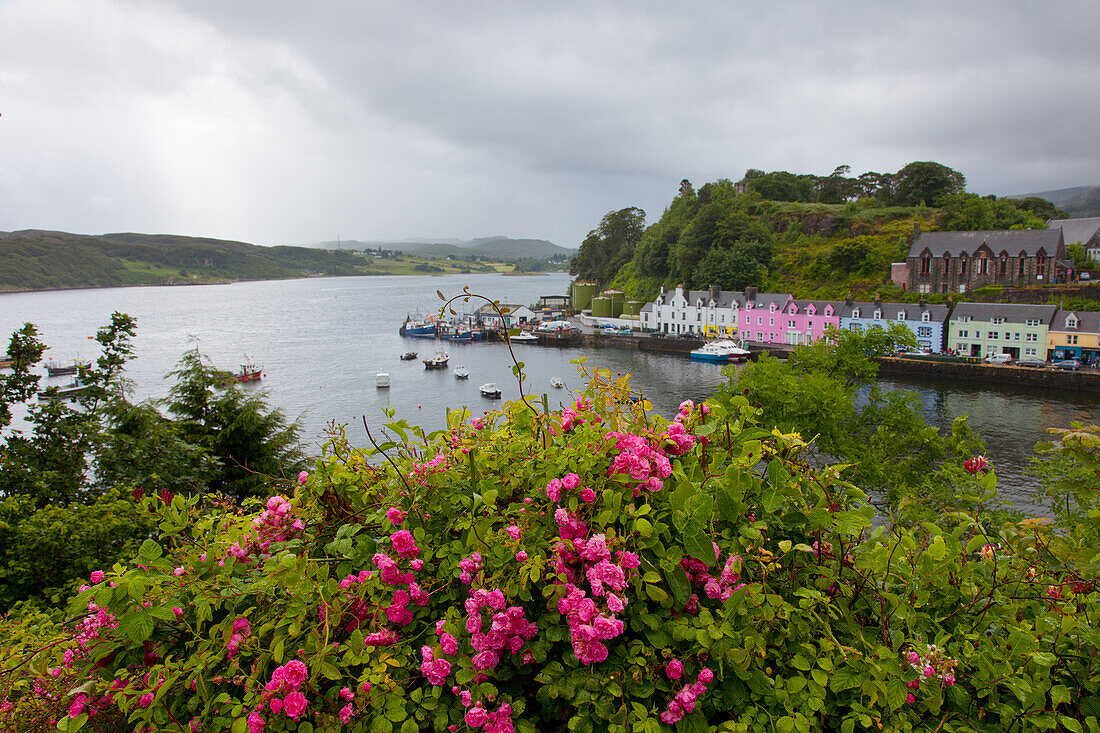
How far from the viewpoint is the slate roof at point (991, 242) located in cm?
4712

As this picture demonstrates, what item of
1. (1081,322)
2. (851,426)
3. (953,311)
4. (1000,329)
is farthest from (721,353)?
(851,426)

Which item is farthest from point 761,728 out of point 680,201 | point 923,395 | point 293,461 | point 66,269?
point 66,269

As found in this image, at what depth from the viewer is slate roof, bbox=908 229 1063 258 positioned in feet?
155

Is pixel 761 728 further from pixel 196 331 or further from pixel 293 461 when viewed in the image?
pixel 196 331

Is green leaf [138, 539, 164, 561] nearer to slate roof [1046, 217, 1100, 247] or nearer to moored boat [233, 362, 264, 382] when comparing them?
moored boat [233, 362, 264, 382]

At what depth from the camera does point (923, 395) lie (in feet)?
108

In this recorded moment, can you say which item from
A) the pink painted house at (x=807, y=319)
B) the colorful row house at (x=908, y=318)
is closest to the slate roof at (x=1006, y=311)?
the colorful row house at (x=908, y=318)

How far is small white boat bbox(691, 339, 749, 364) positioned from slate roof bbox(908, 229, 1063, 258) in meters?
21.4

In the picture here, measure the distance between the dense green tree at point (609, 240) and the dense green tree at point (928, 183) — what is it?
3852 cm

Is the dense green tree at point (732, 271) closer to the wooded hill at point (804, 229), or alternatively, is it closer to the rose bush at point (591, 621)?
the wooded hill at point (804, 229)

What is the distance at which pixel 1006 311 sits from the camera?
127 feet

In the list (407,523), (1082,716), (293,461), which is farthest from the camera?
(293,461)

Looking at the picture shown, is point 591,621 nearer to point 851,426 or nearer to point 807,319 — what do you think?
point 851,426

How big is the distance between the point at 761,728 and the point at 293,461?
40.8 ft
